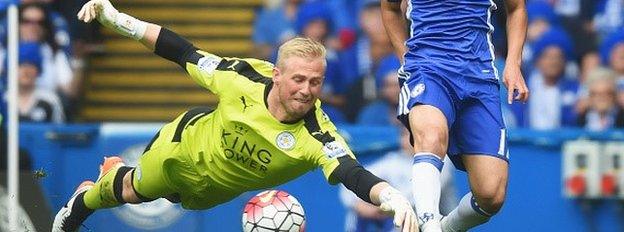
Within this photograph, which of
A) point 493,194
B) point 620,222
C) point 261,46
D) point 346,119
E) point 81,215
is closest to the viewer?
point 493,194

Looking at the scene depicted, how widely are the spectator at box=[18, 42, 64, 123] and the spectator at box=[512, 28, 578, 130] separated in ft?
13.3

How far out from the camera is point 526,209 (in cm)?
1339

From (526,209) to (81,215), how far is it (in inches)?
161

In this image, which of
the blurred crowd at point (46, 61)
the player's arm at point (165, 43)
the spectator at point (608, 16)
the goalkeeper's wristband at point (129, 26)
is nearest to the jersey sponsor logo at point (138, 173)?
the player's arm at point (165, 43)

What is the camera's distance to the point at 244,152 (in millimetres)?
9812

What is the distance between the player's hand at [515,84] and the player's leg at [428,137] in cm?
35

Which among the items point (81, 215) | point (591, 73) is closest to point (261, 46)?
point (591, 73)

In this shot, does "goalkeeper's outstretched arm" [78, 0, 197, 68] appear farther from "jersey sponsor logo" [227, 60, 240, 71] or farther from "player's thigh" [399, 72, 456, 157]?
"player's thigh" [399, 72, 456, 157]

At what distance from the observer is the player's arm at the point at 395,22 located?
33.3ft

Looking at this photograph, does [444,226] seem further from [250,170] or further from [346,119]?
[346,119]

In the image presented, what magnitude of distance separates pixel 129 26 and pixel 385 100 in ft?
14.7

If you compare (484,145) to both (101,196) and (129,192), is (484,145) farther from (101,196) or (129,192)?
(101,196)

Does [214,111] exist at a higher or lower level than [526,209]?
higher

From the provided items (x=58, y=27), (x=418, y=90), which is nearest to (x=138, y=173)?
(x=418, y=90)
